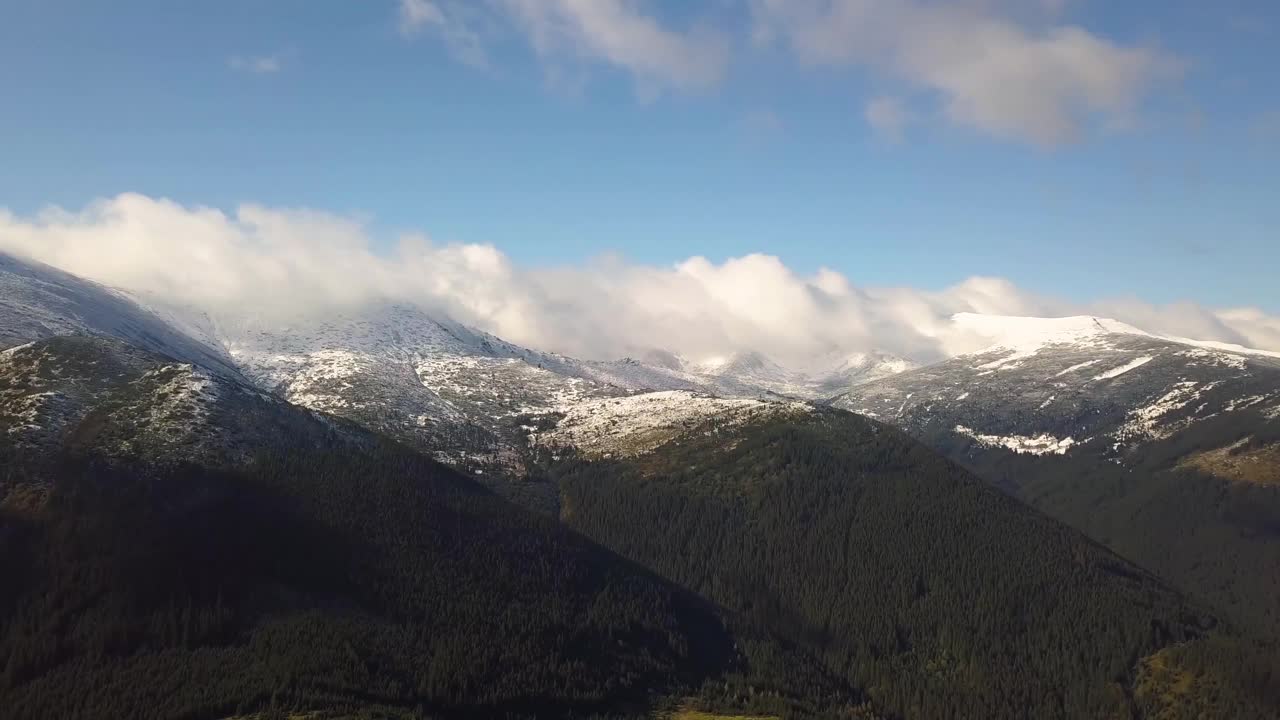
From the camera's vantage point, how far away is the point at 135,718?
645 ft

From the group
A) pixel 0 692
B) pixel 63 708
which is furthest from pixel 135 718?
pixel 0 692

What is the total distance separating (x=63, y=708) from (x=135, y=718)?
15292mm

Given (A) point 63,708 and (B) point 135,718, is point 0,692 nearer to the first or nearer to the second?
(A) point 63,708

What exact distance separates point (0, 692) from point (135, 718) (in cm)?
3079

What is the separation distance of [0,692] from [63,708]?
51.3 feet

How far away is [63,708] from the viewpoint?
19612 cm

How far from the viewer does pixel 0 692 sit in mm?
198750
